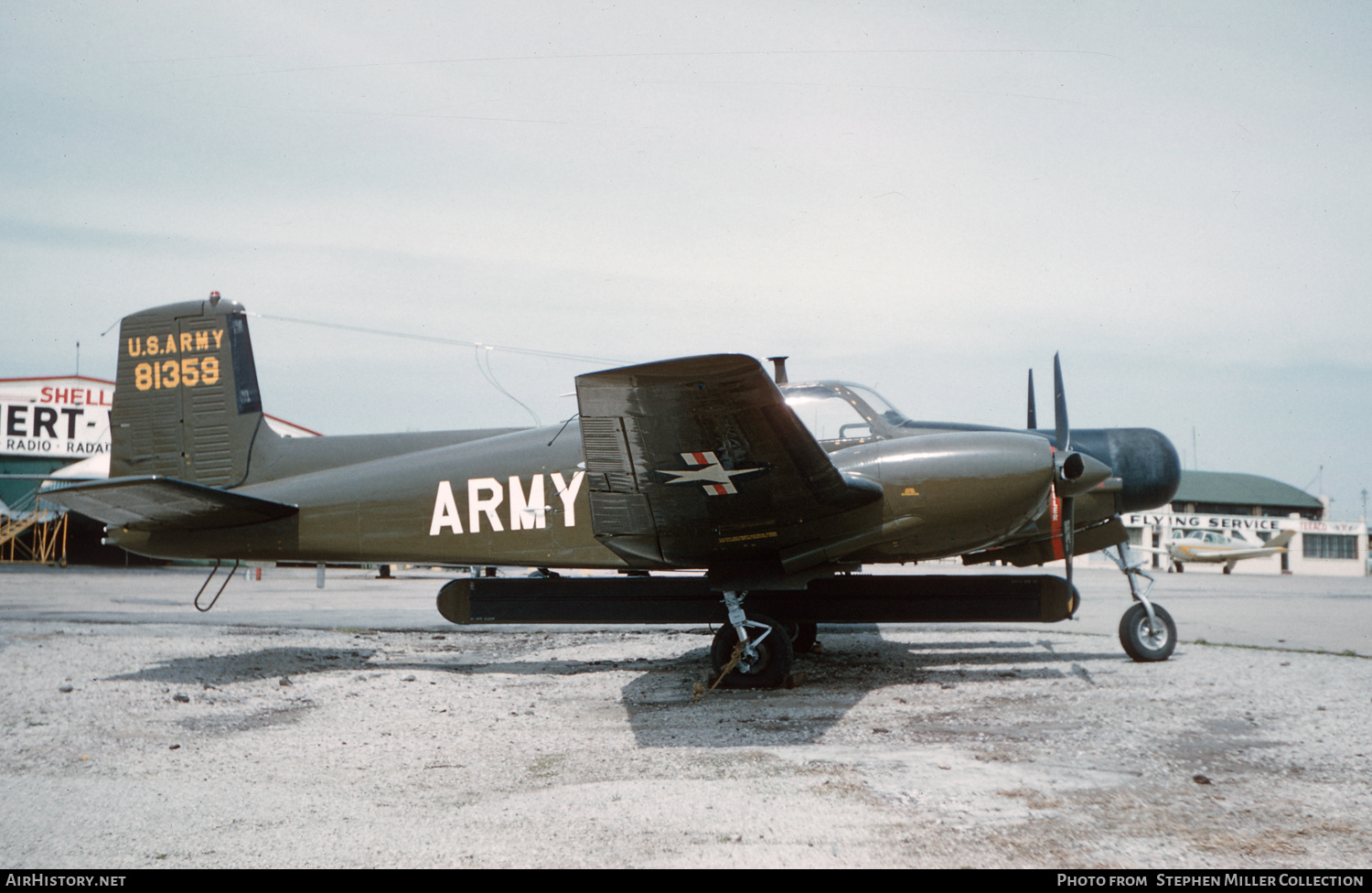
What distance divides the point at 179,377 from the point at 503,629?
19.3 feet

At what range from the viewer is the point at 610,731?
6055 millimetres

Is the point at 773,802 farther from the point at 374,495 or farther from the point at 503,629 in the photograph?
the point at 503,629

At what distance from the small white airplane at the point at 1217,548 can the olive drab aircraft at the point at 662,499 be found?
37.6m

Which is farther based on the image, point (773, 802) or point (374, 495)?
point (374, 495)

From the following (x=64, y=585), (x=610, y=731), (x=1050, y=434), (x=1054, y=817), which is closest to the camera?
(x=1054, y=817)

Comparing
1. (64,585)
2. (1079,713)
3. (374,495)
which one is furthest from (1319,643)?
(64,585)

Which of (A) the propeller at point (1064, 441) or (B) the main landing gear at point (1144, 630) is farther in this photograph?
(B) the main landing gear at point (1144, 630)

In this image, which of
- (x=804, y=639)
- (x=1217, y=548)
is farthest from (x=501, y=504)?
(x=1217, y=548)

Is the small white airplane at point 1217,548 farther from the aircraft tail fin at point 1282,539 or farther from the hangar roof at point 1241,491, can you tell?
the hangar roof at point 1241,491

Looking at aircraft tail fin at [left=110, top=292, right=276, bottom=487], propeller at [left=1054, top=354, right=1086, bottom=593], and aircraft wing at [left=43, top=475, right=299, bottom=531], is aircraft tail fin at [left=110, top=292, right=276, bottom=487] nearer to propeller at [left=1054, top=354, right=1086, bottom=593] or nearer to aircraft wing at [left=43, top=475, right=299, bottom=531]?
aircraft wing at [left=43, top=475, right=299, bottom=531]

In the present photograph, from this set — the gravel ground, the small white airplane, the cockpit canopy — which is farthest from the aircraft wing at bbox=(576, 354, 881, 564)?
the small white airplane

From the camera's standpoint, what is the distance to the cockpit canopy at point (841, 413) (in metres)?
8.22

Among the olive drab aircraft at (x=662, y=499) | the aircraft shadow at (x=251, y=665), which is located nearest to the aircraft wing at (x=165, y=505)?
the olive drab aircraft at (x=662, y=499)

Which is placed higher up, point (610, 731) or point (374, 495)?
point (374, 495)
